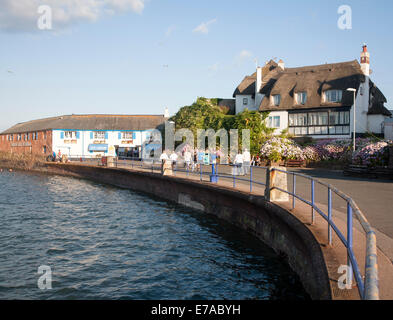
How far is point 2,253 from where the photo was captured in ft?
38.6

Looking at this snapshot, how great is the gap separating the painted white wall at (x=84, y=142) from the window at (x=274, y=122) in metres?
25.8

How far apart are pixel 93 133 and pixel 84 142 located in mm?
2052

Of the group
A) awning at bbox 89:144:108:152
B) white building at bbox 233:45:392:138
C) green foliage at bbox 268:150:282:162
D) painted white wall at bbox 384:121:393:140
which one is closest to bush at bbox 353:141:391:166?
green foliage at bbox 268:150:282:162

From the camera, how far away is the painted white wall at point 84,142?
207 ft

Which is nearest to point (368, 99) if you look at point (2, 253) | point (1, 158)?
point (2, 253)

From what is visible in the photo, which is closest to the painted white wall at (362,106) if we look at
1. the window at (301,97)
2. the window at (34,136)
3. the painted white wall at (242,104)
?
the window at (301,97)

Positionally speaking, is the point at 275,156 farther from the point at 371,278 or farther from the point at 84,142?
the point at 84,142

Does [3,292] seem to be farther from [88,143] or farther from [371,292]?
[88,143]

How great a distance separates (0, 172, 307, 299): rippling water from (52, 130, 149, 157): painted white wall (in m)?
45.0

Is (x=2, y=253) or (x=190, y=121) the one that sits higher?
(x=190, y=121)

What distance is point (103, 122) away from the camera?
65.3 m
